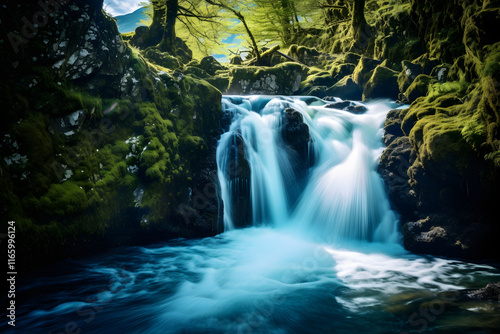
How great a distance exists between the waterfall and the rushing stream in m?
0.03

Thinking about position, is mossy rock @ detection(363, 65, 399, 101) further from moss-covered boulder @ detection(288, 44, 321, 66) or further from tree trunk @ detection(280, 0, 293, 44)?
tree trunk @ detection(280, 0, 293, 44)

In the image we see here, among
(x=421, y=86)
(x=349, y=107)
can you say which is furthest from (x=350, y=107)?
(x=421, y=86)

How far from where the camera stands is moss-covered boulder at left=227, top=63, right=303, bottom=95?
43.7 ft

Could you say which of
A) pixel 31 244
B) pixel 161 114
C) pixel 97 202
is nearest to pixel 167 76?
pixel 161 114

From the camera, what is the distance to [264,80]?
13406 mm

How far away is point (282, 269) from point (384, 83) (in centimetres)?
943

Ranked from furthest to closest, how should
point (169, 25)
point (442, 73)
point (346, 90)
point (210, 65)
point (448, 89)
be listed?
point (210, 65) → point (346, 90) → point (169, 25) → point (442, 73) → point (448, 89)

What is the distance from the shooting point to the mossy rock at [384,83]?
10.8m

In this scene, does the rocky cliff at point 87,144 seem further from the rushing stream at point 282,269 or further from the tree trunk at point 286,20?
the tree trunk at point 286,20

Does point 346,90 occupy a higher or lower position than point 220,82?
lower

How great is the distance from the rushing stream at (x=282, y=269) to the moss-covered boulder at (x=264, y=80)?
14.3ft

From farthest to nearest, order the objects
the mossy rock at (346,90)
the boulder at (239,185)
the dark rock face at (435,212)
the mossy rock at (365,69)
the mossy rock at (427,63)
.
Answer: the mossy rock at (346,90), the mossy rock at (365,69), the mossy rock at (427,63), the boulder at (239,185), the dark rock face at (435,212)

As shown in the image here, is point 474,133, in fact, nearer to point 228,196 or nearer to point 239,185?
point 239,185

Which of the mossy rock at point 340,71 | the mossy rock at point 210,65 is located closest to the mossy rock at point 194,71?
the mossy rock at point 210,65
